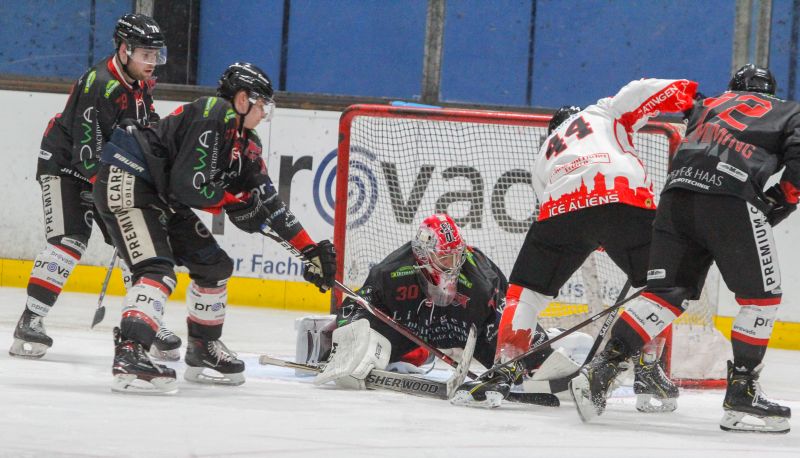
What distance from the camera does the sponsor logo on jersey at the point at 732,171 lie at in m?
3.64

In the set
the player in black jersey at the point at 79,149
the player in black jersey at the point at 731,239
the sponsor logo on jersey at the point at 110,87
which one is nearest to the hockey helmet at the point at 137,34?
the player in black jersey at the point at 79,149

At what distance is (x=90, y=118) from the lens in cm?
471

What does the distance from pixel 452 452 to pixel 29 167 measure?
15.1ft

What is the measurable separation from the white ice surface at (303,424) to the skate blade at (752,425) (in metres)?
0.03

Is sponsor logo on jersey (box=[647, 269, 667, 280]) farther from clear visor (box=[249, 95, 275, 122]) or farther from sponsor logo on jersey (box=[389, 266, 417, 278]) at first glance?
clear visor (box=[249, 95, 275, 122])

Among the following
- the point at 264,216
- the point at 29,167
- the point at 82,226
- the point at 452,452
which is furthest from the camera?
the point at 29,167

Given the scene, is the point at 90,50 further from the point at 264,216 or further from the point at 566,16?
the point at 264,216

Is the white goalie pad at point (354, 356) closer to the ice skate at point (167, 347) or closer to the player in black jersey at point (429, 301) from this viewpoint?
the player in black jersey at point (429, 301)

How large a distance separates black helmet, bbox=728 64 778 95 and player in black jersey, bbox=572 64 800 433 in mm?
143

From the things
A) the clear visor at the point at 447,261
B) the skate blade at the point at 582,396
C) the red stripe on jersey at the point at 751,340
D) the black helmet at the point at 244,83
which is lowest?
the skate blade at the point at 582,396

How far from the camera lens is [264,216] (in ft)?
14.5

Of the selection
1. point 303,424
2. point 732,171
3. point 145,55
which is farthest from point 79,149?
point 732,171

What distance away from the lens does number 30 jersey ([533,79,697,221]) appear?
3969 millimetres

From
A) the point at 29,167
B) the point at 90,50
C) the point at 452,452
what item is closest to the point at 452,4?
the point at 90,50
